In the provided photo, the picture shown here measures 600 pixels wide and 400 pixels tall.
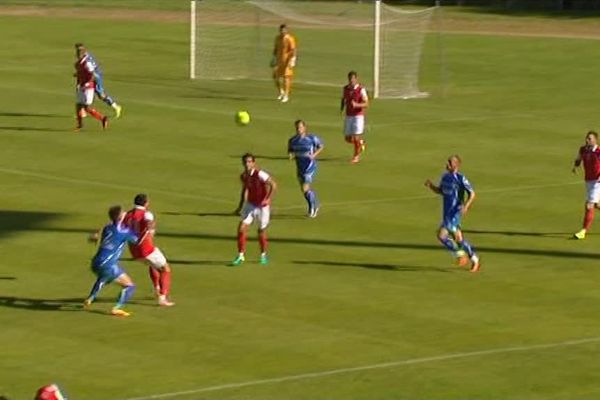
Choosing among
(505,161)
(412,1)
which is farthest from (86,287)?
(412,1)

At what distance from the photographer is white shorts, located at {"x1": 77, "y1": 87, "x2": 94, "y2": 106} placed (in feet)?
159

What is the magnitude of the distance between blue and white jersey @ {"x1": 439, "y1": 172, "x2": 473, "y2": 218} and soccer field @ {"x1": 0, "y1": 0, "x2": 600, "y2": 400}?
1078mm

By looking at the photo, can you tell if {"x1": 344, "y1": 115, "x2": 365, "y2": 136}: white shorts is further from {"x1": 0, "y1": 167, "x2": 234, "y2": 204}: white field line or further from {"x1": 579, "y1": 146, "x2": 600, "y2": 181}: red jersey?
{"x1": 579, "y1": 146, "x2": 600, "y2": 181}: red jersey

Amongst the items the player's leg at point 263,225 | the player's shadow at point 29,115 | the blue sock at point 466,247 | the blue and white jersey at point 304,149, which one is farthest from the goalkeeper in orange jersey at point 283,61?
the blue sock at point 466,247

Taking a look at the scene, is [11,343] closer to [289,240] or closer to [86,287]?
[86,287]

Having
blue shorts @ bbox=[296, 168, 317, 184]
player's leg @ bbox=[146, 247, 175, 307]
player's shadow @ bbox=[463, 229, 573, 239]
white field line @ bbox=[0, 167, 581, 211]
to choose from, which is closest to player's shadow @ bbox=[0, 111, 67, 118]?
white field line @ bbox=[0, 167, 581, 211]

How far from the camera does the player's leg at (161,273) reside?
28.4m

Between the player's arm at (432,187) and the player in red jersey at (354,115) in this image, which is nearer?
the player's arm at (432,187)

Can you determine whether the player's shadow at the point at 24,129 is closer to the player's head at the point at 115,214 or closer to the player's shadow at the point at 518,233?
the player's shadow at the point at 518,233

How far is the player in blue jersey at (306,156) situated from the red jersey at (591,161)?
5315 millimetres

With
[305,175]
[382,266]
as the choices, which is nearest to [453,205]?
[382,266]

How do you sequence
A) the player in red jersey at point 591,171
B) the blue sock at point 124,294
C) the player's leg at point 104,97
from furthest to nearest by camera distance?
1. the player's leg at point 104,97
2. the player in red jersey at point 591,171
3. the blue sock at point 124,294

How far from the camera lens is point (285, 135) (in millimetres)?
48281

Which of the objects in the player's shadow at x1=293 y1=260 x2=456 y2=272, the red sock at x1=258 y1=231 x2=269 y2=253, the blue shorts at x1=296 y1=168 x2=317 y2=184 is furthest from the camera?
the blue shorts at x1=296 y1=168 x2=317 y2=184
